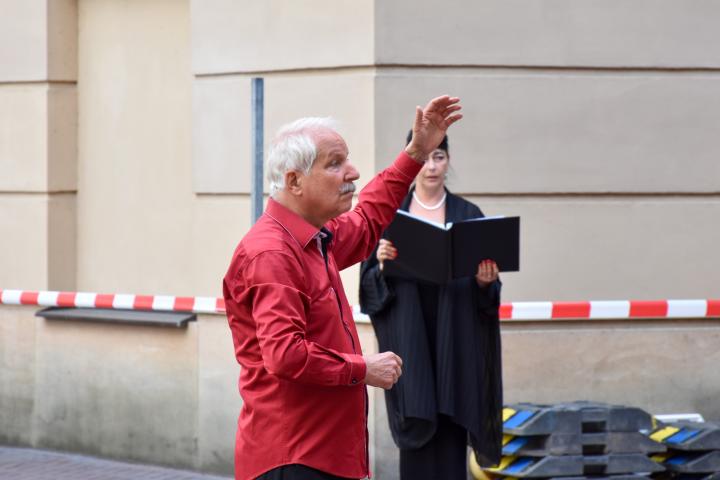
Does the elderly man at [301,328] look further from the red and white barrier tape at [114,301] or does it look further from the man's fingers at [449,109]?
the red and white barrier tape at [114,301]

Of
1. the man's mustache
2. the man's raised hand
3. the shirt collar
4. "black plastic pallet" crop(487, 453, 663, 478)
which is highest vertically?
the man's raised hand

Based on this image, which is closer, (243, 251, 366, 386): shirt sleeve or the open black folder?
(243, 251, 366, 386): shirt sleeve

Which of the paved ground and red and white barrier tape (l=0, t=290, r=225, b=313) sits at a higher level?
red and white barrier tape (l=0, t=290, r=225, b=313)

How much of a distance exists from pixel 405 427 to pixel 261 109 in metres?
1.60

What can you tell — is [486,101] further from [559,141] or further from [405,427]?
[405,427]

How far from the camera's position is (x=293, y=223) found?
389cm

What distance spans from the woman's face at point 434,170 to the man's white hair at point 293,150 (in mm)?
2319

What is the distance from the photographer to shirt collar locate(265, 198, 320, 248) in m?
3.86

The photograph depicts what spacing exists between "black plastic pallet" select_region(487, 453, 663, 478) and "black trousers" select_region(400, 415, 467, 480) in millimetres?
572

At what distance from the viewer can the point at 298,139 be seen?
3.88 metres

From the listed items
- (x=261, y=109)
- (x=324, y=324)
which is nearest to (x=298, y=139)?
(x=324, y=324)

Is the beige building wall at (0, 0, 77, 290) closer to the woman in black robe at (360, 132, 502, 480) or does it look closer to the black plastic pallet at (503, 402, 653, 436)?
the woman in black robe at (360, 132, 502, 480)

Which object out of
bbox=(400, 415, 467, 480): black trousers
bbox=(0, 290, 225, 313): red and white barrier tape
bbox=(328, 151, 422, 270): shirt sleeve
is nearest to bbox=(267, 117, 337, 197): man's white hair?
bbox=(328, 151, 422, 270): shirt sleeve

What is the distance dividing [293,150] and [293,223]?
0.21m
